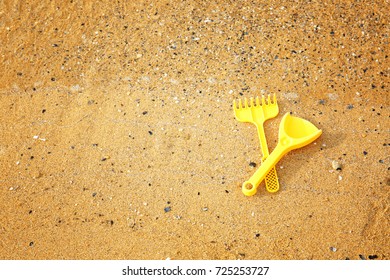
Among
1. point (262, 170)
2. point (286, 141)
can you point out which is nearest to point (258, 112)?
point (286, 141)

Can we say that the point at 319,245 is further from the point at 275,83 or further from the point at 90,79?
the point at 90,79

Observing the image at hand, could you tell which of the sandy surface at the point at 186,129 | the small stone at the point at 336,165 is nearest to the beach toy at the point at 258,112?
the sandy surface at the point at 186,129

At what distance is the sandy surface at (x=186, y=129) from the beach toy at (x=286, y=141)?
Result: 2.5 inches

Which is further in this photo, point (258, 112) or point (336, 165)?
point (258, 112)

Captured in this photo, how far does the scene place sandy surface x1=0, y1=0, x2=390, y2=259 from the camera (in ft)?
5.87

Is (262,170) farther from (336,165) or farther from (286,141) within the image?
(336,165)

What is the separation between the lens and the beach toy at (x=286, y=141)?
1823mm

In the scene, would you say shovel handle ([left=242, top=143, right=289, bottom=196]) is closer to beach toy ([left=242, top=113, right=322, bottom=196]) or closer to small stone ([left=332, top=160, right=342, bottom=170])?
beach toy ([left=242, top=113, right=322, bottom=196])

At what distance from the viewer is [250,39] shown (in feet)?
7.64

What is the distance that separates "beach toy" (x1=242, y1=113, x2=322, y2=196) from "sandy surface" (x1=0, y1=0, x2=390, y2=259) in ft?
0.21

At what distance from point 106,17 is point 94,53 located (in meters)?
0.28

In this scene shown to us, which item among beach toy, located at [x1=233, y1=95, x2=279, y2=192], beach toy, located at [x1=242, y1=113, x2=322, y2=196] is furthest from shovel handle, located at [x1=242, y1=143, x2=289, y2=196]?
beach toy, located at [x1=233, y1=95, x2=279, y2=192]

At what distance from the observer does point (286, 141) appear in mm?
1896

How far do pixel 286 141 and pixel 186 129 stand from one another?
1.58ft
